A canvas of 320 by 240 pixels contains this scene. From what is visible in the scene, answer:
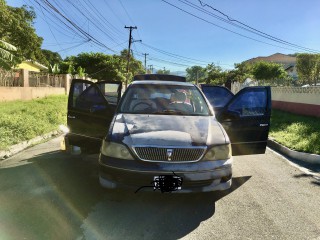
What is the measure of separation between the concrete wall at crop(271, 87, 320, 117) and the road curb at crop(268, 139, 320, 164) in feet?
20.6

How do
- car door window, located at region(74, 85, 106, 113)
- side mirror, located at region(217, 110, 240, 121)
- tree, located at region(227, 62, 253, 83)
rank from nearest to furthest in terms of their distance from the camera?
side mirror, located at region(217, 110, 240, 121) < car door window, located at region(74, 85, 106, 113) < tree, located at region(227, 62, 253, 83)

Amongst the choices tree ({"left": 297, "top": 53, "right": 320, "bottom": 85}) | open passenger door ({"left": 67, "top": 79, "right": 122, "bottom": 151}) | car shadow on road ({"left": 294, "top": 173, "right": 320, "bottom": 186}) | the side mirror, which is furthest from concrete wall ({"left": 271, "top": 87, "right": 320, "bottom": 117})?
tree ({"left": 297, "top": 53, "right": 320, "bottom": 85})

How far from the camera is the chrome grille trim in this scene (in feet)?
13.1

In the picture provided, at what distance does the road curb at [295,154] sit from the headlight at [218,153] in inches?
151

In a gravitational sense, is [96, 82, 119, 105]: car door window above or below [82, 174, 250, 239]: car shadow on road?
above

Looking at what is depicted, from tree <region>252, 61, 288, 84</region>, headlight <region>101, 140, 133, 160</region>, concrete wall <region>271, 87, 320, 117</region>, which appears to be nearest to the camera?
headlight <region>101, 140, 133, 160</region>

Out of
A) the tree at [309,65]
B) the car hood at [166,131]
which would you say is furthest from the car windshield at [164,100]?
the tree at [309,65]

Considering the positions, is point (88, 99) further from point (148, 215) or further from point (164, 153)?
point (148, 215)

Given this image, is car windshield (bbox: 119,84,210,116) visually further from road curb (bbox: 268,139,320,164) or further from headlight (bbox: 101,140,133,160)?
road curb (bbox: 268,139,320,164)

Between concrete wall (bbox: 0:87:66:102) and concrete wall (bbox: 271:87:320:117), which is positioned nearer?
concrete wall (bbox: 271:87:320:117)

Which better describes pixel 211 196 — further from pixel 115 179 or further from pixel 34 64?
pixel 34 64

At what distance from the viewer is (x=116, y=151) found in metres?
4.13

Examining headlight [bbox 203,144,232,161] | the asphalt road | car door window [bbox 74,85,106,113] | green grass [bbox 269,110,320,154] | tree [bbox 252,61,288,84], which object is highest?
tree [bbox 252,61,288,84]

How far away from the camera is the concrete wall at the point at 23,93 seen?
16859 mm
